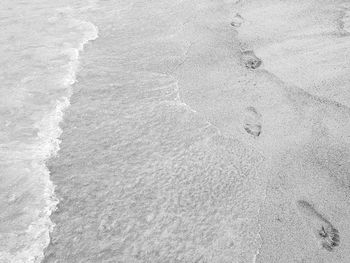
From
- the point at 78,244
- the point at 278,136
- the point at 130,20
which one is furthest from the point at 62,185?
the point at 130,20

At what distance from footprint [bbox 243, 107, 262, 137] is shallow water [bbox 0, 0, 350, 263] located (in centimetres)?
1

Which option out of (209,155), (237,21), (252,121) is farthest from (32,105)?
(237,21)

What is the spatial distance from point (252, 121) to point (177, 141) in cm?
63

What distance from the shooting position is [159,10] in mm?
4961

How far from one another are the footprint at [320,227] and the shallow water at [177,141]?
36 mm

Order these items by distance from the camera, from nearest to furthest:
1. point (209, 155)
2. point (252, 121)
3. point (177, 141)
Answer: point (209, 155)
point (177, 141)
point (252, 121)

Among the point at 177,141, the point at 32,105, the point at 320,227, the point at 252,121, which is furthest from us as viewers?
the point at 32,105

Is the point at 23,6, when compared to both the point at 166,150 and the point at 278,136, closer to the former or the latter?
the point at 166,150

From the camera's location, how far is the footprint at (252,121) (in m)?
2.71

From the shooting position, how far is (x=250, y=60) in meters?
3.61

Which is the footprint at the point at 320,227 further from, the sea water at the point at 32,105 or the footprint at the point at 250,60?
the footprint at the point at 250,60

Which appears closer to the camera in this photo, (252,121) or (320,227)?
(320,227)

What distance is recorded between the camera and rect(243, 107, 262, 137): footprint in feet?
8.87

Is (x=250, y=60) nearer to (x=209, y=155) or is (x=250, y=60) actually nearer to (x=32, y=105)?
(x=209, y=155)
